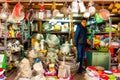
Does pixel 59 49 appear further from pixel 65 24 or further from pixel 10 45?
pixel 65 24

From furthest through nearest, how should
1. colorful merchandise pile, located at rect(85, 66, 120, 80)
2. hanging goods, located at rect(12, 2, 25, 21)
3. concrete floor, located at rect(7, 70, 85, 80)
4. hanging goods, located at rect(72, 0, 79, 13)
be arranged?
concrete floor, located at rect(7, 70, 85, 80), hanging goods, located at rect(12, 2, 25, 21), hanging goods, located at rect(72, 0, 79, 13), colorful merchandise pile, located at rect(85, 66, 120, 80)

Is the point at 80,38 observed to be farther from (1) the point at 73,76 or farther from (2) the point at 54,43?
(1) the point at 73,76

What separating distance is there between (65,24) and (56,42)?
99.4 inches

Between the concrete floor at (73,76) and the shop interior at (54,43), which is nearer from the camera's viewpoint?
the shop interior at (54,43)

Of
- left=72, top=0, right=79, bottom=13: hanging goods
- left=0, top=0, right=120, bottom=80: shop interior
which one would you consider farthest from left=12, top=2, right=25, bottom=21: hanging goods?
left=72, top=0, right=79, bottom=13: hanging goods

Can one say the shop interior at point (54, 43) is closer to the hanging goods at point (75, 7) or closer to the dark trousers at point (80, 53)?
the hanging goods at point (75, 7)

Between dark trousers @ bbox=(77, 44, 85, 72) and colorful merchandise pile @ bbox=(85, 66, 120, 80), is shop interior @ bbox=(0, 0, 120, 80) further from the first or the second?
dark trousers @ bbox=(77, 44, 85, 72)

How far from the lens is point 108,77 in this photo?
3234 mm

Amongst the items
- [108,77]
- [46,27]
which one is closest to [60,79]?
[108,77]

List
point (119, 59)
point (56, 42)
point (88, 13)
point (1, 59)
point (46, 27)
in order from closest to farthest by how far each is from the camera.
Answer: point (88, 13), point (1, 59), point (119, 59), point (56, 42), point (46, 27)

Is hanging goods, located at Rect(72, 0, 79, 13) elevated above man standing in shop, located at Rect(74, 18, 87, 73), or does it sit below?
above

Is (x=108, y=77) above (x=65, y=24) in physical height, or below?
below

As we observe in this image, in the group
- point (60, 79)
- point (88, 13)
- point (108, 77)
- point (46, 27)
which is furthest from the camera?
point (46, 27)

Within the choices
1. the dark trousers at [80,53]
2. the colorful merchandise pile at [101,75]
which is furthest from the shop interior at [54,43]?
the dark trousers at [80,53]
